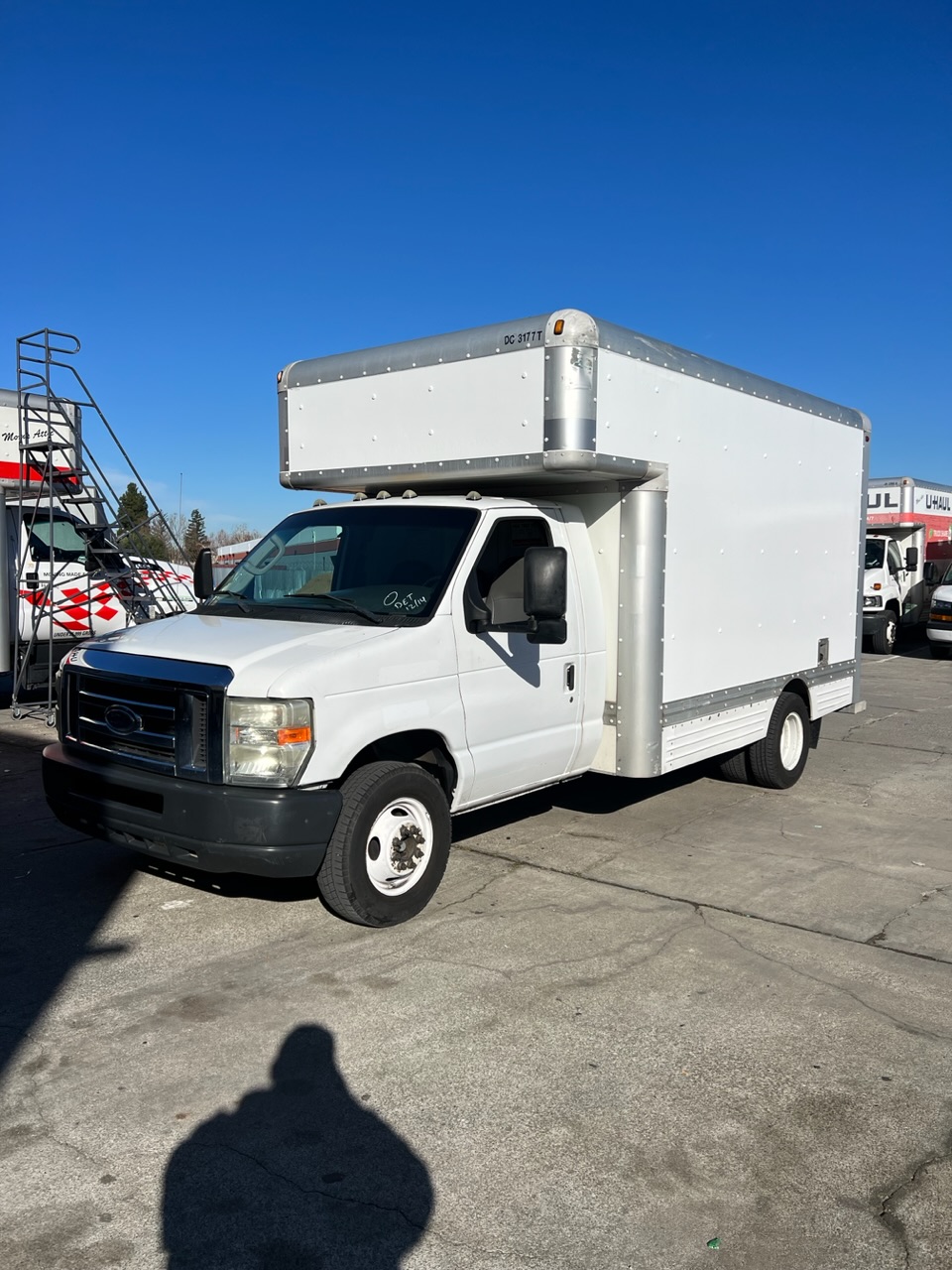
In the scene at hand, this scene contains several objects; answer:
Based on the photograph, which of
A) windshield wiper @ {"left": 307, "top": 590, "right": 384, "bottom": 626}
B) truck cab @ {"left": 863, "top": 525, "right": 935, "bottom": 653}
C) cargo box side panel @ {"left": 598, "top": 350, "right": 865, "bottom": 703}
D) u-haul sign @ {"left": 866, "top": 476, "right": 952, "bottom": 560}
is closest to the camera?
windshield wiper @ {"left": 307, "top": 590, "right": 384, "bottom": 626}

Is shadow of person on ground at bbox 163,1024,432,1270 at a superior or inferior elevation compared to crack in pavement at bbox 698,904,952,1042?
inferior

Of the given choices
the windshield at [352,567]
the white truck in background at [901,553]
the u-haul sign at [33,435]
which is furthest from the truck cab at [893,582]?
the windshield at [352,567]

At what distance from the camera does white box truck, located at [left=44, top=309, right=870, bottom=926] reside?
4824mm

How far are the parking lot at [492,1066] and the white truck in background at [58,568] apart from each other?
554 cm

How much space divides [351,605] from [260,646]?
0.68m

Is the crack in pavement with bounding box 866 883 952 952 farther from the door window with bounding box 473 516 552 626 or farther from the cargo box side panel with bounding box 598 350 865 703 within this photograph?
the door window with bounding box 473 516 552 626

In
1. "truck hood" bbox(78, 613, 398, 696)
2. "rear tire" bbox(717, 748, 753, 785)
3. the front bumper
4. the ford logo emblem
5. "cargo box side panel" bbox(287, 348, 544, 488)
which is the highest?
"cargo box side panel" bbox(287, 348, 544, 488)

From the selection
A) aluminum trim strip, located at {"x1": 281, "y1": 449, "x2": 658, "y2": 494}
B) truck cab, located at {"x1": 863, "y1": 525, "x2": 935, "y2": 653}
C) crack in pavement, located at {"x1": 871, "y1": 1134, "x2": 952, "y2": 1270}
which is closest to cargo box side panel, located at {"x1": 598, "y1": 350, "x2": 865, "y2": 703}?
aluminum trim strip, located at {"x1": 281, "y1": 449, "x2": 658, "y2": 494}

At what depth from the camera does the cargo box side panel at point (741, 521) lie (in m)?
6.42

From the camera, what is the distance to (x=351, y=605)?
5531mm

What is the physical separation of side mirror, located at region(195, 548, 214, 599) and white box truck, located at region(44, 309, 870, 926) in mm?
21

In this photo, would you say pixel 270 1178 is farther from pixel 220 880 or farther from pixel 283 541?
pixel 283 541

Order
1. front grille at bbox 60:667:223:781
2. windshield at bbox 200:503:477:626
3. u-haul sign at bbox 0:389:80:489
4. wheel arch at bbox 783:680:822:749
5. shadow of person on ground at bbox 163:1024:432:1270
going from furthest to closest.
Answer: u-haul sign at bbox 0:389:80:489 → wheel arch at bbox 783:680:822:749 → windshield at bbox 200:503:477:626 → front grille at bbox 60:667:223:781 → shadow of person on ground at bbox 163:1024:432:1270

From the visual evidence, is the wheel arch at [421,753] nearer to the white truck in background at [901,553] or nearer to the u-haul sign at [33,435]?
the u-haul sign at [33,435]
